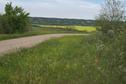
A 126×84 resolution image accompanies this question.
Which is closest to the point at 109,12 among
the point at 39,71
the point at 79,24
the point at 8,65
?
the point at 8,65

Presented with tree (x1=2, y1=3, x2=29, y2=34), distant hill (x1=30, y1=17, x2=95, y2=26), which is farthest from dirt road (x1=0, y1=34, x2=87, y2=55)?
distant hill (x1=30, y1=17, x2=95, y2=26)

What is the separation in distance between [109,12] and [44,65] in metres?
23.1

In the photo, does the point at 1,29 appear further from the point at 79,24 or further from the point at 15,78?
the point at 15,78

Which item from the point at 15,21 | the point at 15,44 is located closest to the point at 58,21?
the point at 15,21

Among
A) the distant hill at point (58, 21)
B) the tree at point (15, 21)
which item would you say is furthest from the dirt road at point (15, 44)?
the distant hill at point (58, 21)

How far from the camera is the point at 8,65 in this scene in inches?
569

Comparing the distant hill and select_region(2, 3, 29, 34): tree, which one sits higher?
select_region(2, 3, 29, 34): tree

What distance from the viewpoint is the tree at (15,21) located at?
6625 centimetres

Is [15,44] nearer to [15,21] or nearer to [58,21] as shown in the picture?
[15,21]

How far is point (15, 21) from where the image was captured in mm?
67562

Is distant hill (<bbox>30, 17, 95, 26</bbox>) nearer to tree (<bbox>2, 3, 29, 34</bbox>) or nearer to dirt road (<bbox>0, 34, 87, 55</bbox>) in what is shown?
tree (<bbox>2, 3, 29, 34</bbox>)

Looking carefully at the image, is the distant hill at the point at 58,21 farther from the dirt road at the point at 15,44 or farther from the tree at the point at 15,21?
the dirt road at the point at 15,44

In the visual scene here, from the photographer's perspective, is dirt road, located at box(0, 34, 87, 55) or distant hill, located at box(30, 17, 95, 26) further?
distant hill, located at box(30, 17, 95, 26)

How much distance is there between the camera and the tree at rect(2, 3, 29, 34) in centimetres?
6625
